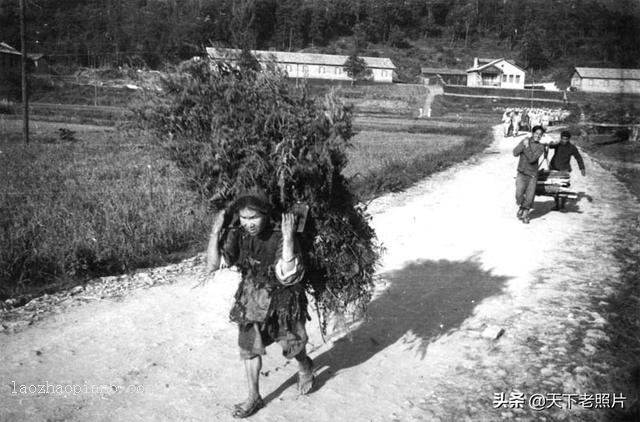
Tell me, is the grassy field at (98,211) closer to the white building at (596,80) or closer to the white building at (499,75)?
the white building at (499,75)

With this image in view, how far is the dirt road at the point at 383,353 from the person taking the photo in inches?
158

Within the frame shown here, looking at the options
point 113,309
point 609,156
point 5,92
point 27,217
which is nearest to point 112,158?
point 27,217

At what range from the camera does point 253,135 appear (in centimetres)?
372

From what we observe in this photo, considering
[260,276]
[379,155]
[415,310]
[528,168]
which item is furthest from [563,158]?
[379,155]

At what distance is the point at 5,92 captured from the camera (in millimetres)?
50469

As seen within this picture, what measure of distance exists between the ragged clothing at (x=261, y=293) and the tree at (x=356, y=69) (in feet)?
270

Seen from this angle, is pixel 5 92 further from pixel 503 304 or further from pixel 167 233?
pixel 503 304

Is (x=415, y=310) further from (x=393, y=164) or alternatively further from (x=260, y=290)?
(x=393, y=164)

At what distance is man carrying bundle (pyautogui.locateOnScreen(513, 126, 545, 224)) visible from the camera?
34.4ft

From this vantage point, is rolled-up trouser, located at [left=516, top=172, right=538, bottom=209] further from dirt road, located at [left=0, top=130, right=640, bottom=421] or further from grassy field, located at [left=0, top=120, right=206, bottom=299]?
grassy field, located at [left=0, top=120, right=206, bottom=299]

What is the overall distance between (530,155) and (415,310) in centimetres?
603

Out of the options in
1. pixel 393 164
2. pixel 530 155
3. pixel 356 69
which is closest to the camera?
pixel 530 155

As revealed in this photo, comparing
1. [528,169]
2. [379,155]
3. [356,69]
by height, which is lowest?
[379,155]

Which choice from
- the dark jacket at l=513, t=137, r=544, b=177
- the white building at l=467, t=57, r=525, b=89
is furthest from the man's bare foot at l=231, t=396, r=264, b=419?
the white building at l=467, t=57, r=525, b=89
